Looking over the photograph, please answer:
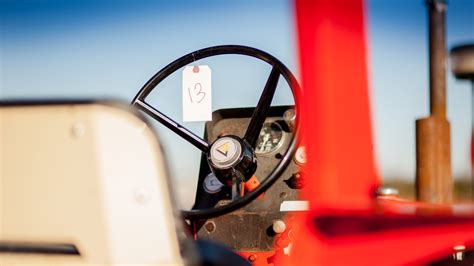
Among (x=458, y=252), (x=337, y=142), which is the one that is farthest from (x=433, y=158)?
(x=337, y=142)

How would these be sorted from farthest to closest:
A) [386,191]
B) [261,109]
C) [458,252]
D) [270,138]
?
[270,138] < [261,109] < [458,252] < [386,191]

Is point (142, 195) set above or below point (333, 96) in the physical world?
below

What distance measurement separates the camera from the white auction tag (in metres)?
1.79

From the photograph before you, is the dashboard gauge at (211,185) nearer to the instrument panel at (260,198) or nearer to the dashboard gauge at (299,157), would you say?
the instrument panel at (260,198)

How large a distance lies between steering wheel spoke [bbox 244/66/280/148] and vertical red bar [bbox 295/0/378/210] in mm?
963

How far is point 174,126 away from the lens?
6.18ft

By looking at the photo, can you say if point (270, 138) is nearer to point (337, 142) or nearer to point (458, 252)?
point (458, 252)

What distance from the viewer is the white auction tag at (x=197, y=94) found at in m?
1.79

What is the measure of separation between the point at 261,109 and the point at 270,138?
303 millimetres

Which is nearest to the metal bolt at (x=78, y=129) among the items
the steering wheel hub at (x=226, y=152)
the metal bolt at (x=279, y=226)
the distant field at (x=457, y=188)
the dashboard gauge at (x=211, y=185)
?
the distant field at (x=457, y=188)

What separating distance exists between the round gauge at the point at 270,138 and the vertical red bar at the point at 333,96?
126 centimetres

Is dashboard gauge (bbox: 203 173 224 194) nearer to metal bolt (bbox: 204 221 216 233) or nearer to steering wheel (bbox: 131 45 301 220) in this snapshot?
metal bolt (bbox: 204 221 216 233)

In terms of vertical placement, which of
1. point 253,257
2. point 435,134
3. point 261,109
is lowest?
point 253,257

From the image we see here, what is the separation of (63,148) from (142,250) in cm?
17
